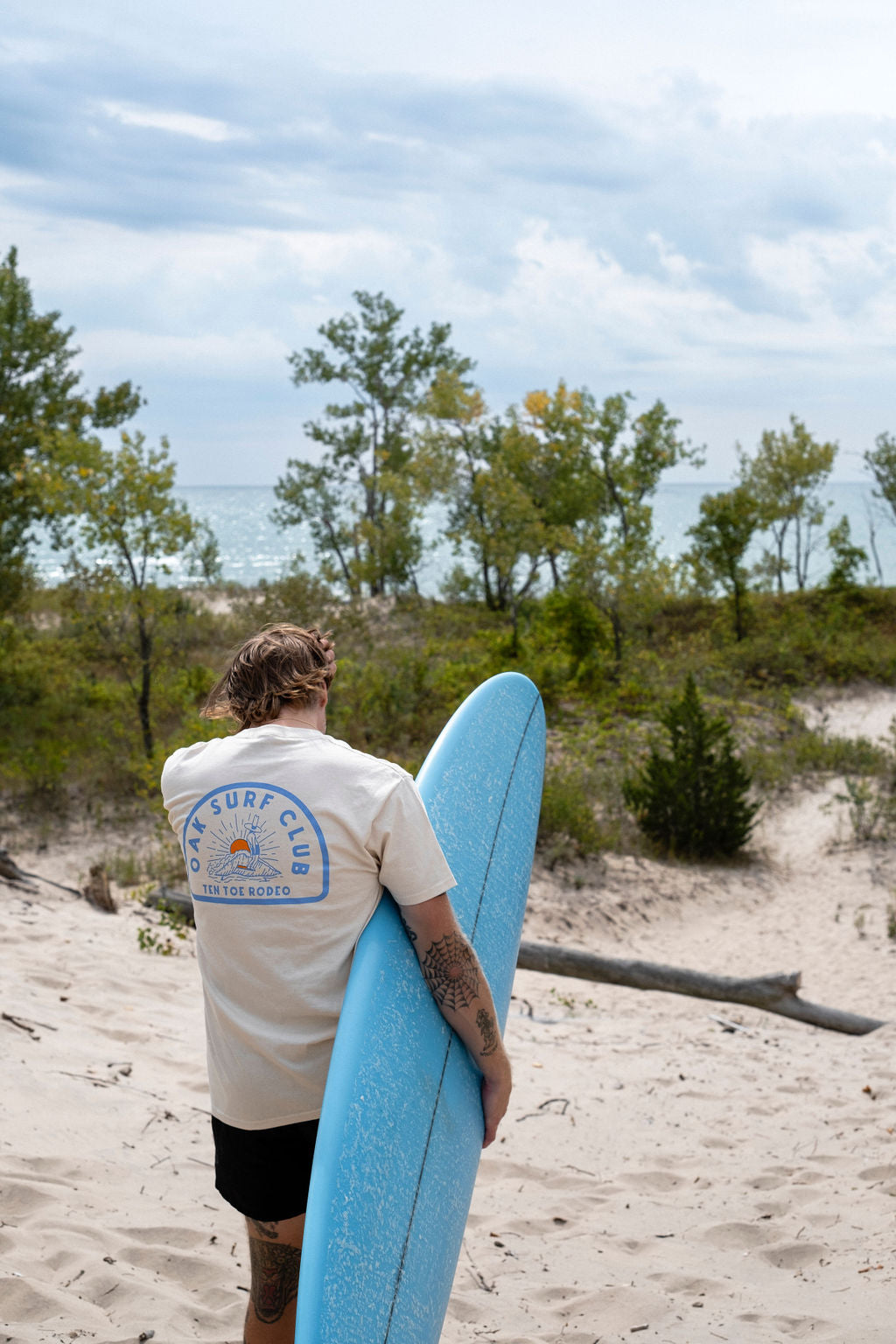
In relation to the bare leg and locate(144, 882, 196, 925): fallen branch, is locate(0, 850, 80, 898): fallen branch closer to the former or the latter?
locate(144, 882, 196, 925): fallen branch

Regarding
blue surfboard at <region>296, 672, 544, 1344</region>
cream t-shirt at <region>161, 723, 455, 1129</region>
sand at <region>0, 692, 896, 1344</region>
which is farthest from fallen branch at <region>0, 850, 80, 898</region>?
cream t-shirt at <region>161, 723, 455, 1129</region>

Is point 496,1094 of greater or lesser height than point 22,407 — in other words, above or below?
below

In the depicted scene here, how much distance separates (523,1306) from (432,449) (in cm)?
1954

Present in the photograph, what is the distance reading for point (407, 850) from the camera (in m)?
1.77

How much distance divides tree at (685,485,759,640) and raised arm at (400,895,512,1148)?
53.8 feet

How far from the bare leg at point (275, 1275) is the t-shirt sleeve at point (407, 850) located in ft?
2.42

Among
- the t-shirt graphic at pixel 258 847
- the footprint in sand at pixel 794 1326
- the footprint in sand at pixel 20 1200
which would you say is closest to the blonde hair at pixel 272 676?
the t-shirt graphic at pixel 258 847

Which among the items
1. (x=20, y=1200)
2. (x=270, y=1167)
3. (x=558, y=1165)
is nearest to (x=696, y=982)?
(x=558, y=1165)

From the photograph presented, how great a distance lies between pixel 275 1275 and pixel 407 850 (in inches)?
37.7

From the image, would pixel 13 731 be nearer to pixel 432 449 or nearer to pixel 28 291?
pixel 28 291

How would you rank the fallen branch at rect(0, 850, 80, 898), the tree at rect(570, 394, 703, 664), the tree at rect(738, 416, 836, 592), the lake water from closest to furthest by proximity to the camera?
the fallen branch at rect(0, 850, 80, 898)
the tree at rect(570, 394, 703, 664)
the tree at rect(738, 416, 836, 592)
the lake water

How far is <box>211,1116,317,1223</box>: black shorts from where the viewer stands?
192 centimetres

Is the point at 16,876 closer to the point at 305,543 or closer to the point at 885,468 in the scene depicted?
the point at 885,468

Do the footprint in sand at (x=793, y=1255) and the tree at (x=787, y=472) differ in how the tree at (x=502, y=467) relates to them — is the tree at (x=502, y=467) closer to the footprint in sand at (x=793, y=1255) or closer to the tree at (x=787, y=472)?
the tree at (x=787, y=472)
